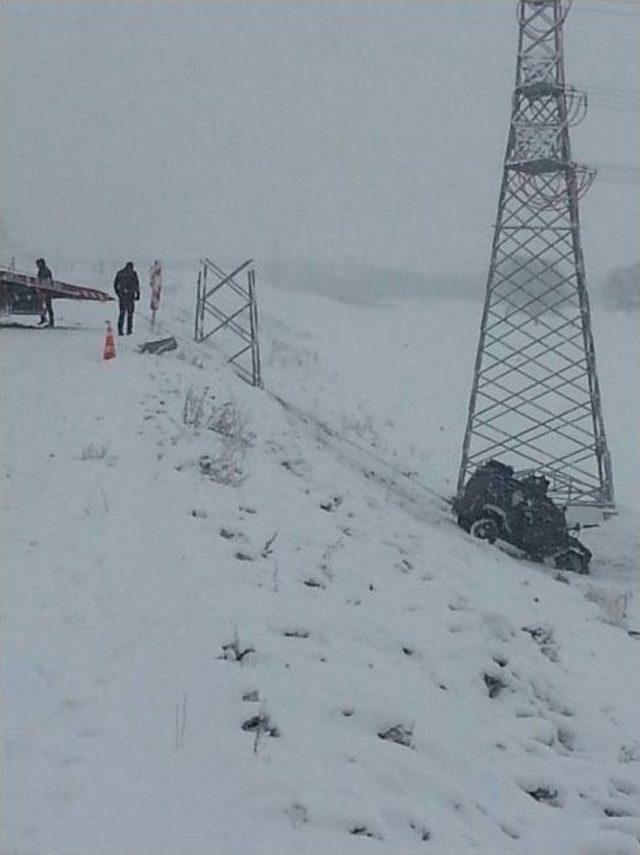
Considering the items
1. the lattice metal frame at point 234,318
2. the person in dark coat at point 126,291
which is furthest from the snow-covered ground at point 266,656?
the person in dark coat at point 126,291

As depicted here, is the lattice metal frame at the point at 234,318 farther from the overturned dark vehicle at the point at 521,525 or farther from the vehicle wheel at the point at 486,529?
the vehicle wheel at the point at 486,529

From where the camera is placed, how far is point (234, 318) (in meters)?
27.1

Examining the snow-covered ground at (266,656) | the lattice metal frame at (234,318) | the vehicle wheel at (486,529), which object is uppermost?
the lattice metal frame at (234,318)

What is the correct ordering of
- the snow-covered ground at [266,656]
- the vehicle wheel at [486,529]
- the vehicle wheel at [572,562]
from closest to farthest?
the snow-covered ground at [266,656]
the vehicle wheel at [486,529]
the vehicle wheel at [572,562]

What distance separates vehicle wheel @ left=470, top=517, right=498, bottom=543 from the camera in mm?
15008

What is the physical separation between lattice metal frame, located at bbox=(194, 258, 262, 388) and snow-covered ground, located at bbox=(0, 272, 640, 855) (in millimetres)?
4413

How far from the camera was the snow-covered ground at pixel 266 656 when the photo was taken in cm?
541

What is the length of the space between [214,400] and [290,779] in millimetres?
9629

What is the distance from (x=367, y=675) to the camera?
7.24m

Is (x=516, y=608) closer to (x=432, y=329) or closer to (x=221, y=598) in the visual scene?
(x=221, y=598)

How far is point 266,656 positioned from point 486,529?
8628 millimetres

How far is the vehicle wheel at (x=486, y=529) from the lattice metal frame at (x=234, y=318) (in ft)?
19.6

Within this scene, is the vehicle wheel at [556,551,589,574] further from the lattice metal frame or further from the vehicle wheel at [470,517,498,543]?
the lattice metal frame

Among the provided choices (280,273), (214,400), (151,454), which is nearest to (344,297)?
(280,273)
